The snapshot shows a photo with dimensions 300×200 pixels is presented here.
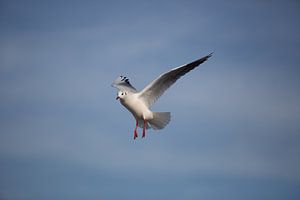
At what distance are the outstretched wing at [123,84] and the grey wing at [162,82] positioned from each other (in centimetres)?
91

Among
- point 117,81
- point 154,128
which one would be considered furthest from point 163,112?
point 117,81

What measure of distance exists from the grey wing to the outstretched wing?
0.91 metres

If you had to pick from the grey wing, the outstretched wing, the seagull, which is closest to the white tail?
the seagull

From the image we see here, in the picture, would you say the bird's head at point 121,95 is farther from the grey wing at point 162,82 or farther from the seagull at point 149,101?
the grey wing at point 162,82

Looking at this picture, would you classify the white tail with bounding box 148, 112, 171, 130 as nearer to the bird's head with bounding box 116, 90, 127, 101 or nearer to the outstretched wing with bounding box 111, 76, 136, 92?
the bird's head with bounding box 116, 90, 127, 101

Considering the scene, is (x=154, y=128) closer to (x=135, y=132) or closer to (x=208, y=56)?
(x=135, y=132)

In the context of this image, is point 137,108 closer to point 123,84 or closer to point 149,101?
point 149,101

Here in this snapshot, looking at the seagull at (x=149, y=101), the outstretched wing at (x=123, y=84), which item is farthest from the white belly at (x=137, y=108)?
the outstretched wing at (x=123, y=84)

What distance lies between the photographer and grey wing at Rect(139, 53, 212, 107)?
26.6 ft

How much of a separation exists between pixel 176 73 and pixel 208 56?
514 mm

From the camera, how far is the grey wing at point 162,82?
8.12m

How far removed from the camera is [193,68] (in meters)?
8.16

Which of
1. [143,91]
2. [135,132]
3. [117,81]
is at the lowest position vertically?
[135,132]

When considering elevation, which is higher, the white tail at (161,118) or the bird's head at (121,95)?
the bird's head at (121,95)
